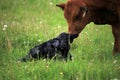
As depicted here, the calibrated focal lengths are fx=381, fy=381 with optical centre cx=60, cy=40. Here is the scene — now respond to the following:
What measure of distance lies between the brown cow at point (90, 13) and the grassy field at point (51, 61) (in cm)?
55

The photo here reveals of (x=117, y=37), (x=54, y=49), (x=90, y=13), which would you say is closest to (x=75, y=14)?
(x=90, y=13)

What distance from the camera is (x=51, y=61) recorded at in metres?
6.19

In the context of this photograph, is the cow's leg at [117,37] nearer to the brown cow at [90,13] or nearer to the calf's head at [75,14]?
the brown cow at [90,13]

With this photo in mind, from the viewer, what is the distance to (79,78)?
526cm

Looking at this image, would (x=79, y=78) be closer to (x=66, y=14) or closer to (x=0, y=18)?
(x=66, y=14)

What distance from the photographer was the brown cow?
7004 millimetres

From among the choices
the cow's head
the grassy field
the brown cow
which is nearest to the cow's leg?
the brown cow

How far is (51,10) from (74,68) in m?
8.49

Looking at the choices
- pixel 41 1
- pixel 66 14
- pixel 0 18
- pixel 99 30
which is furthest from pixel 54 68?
pixel 41 1

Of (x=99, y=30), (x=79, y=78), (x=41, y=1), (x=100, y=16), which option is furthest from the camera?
(x=41, y=1)

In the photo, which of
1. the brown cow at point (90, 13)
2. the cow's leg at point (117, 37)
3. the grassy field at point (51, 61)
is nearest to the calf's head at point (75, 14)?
the brown cow at point (90, 13)

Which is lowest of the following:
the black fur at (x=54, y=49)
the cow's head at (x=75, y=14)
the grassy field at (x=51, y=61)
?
the grassy field at (x=51, y=61)

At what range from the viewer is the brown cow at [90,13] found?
700cm

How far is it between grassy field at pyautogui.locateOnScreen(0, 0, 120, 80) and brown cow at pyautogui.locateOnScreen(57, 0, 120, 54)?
555 mm
